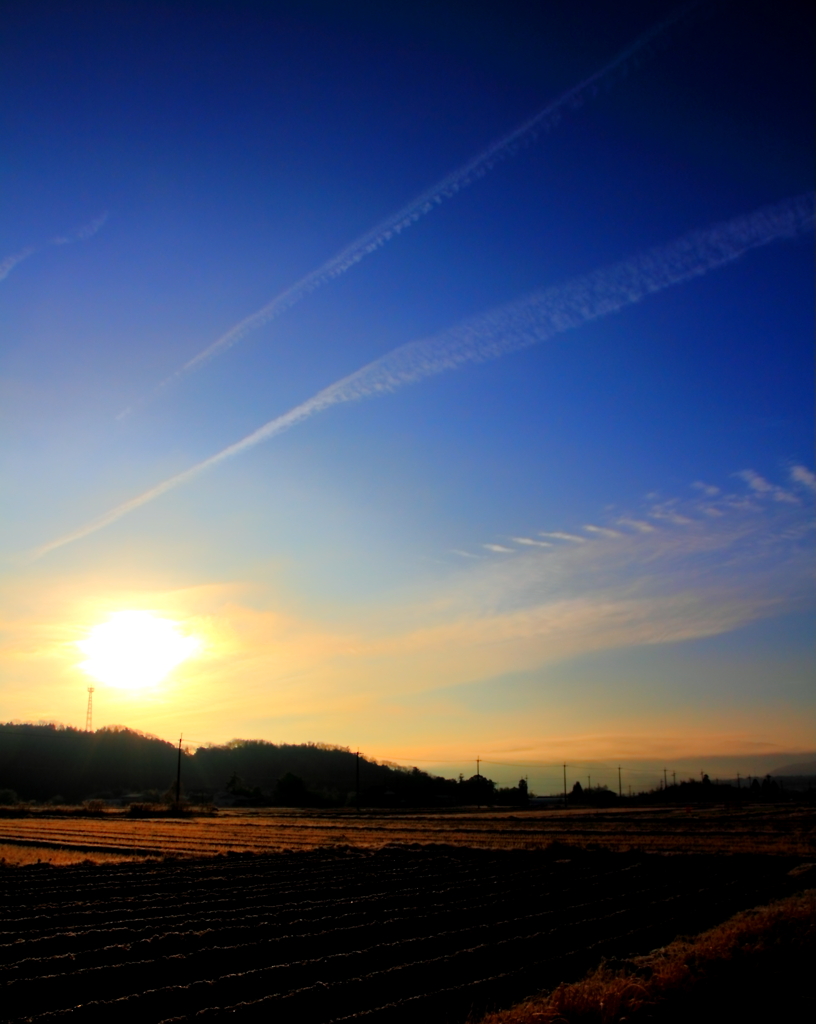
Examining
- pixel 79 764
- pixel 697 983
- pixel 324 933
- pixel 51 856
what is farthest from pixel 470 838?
pixel 79 764

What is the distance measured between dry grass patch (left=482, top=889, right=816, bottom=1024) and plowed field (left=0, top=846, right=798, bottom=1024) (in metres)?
1.06

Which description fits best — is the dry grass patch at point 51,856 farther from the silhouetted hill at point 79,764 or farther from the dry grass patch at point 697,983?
the silhouetted hill at point 79,764

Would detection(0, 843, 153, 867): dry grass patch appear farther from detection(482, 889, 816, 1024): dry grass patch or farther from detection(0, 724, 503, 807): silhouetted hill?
detection(0, 724, 503, 807): silhouetted hill

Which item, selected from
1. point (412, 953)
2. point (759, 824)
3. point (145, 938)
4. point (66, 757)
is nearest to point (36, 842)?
point (145, 938)

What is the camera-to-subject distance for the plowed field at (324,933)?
11047 mm

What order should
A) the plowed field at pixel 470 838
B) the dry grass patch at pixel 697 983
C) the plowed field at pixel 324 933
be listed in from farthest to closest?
1. the plowed field at pixel 470 838
2. the plowed field at pixel 324 933
3. the dry grass patch at pixel 697 983

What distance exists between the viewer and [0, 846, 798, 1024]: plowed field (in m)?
11.0

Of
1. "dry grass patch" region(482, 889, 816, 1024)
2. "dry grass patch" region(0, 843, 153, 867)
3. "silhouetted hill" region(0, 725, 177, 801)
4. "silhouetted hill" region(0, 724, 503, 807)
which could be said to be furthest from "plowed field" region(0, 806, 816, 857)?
"silhouetted hill" region(0, 725, 177, 801)

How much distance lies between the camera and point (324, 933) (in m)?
15.3

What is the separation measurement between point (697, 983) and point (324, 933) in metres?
7.17

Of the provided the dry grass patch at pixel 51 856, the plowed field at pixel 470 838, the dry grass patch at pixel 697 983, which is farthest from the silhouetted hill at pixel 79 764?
the dry grass patch at pixel 697 983

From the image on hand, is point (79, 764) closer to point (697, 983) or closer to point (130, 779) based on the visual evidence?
point (130, 779)

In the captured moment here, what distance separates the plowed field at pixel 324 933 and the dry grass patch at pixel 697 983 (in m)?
1.06

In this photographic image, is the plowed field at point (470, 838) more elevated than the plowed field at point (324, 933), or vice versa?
the plowed field at point (324, 933)
